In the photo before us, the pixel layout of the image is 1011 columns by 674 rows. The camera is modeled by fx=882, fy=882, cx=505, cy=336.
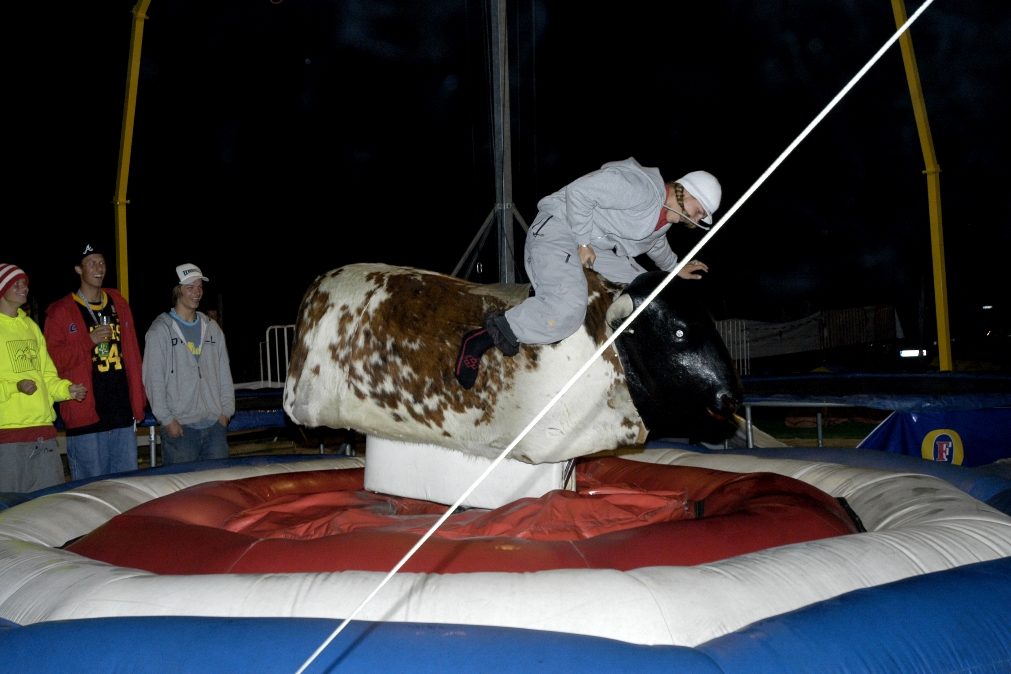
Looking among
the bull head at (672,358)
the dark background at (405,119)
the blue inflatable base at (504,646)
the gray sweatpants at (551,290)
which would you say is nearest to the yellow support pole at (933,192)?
the dark background at (405,119)

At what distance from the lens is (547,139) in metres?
→ 9.42

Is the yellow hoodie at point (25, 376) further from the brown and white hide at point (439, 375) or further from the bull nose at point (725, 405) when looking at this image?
the bull nose at point (725, 405)

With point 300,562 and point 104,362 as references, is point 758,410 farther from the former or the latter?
point 300,562

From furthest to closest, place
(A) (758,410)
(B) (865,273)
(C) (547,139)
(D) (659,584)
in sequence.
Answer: (B) (865,273) < (A) (758,410) < (C) (547,139) < (D) (659,584)

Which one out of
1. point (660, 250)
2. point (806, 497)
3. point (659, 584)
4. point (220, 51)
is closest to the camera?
point (659, 584)

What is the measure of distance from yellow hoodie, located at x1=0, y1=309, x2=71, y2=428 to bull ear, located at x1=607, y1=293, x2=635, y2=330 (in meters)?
2.43

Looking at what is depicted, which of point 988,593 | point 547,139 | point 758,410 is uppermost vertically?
point 547,139

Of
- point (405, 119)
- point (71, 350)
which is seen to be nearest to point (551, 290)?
point (71, 350)

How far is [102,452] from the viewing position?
417 cm

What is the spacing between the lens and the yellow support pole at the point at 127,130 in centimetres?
542

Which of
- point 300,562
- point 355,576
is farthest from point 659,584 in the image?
point 300,562

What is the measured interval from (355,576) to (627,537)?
76 cm

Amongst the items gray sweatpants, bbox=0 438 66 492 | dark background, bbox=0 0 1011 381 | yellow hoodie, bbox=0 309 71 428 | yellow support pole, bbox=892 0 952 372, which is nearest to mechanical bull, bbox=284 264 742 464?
yellow hoodie, bbox=0 309 71 428

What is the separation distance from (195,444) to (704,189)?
2946 mm
